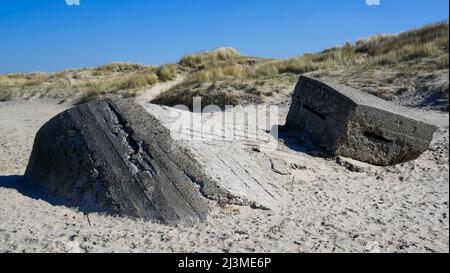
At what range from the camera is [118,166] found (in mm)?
4371

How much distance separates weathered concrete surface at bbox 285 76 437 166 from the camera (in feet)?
18.9

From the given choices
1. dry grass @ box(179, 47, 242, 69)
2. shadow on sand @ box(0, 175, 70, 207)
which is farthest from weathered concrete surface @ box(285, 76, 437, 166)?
dry grass @ box(179, 47, 242, 69)

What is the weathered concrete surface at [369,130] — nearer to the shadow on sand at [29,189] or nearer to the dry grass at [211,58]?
the shadow on sand at [29,189]

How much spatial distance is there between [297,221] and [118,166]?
160cm

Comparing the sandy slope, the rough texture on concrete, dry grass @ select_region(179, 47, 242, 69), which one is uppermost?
dry grass @ select_region(179, 47, 242, 69)

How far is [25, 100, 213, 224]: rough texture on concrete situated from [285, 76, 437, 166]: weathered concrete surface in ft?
6.86

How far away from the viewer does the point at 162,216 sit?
3.95 meters

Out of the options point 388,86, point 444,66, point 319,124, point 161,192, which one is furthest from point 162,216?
point 444,66

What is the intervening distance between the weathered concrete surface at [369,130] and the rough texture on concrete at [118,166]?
209cm

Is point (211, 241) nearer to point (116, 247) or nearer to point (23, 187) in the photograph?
point (116, 247)

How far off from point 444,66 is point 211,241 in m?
8.22

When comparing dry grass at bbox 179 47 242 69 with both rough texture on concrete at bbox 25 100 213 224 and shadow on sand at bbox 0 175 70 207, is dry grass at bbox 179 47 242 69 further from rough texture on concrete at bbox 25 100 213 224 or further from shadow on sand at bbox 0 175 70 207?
rough texture on concrete at bbox 25 100 213 224

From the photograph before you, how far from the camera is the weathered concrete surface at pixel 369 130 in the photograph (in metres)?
5.77

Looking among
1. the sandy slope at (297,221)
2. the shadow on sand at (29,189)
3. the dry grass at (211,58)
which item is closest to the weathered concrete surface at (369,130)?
the sandy slope at (297,221)
